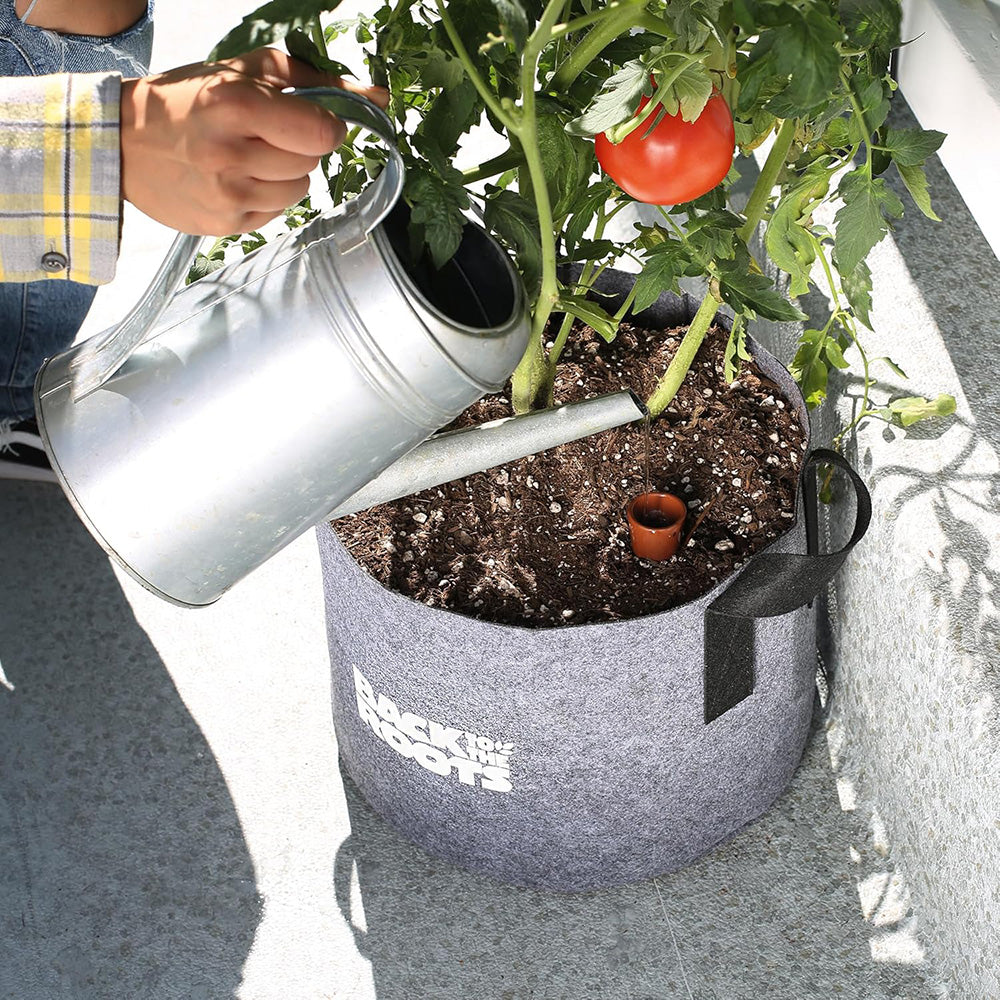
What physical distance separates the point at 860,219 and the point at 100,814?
38.5 inches

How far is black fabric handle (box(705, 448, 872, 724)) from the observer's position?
991 millimetres

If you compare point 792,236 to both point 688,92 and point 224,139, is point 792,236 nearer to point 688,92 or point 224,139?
point 688,92

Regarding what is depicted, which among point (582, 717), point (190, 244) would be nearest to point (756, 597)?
point (582, 717)

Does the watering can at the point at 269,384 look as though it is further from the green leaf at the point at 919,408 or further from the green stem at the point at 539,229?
the green leaf at the point at 919,408

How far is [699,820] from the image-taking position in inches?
47.1

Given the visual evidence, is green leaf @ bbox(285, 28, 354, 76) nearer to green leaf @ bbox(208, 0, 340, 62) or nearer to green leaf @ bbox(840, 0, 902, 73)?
green leaf @ bbox(208, 0, 340, 62)

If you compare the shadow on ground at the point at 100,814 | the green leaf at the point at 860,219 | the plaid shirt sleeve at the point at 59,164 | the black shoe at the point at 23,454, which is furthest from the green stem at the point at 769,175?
the black shoe at the point at 23,454

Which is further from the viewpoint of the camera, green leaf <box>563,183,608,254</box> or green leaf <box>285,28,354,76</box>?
green leaf <box>563,183,608,254</box>

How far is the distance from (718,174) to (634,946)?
0.74 metres

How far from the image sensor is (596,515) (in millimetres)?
1133

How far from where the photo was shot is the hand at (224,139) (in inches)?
29.0

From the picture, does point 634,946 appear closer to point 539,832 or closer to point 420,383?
point 539,832

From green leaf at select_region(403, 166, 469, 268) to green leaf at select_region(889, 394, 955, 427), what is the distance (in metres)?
0.54

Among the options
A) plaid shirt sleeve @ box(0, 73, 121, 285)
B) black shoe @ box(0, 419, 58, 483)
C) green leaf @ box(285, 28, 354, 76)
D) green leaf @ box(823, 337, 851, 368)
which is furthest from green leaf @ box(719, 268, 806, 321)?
black shoe @ box(0, 419, 58, 483)
